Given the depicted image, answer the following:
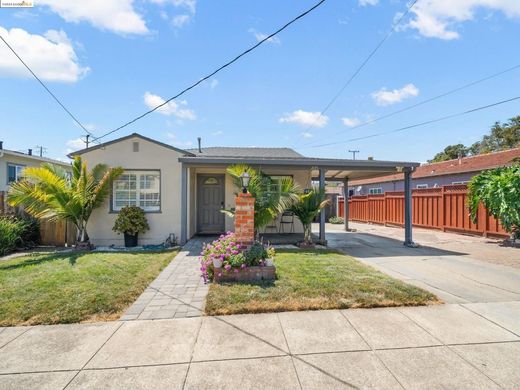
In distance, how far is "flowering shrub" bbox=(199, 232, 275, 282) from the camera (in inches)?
192

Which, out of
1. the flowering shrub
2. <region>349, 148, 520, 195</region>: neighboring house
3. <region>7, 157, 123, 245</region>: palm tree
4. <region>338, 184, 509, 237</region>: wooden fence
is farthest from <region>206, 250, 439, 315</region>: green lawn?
<region>349, 148, 520, 195</region>: neighboring house

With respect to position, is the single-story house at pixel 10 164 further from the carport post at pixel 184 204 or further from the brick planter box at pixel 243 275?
the brick planter box at pixel 243 275

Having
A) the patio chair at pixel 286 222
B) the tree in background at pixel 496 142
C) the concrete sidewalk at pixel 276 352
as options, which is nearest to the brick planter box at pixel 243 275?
the concrete sidewalk at pixel 276 352

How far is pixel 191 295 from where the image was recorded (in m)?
4.35

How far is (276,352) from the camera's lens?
109 inches

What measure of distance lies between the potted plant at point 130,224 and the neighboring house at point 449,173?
12174 mm

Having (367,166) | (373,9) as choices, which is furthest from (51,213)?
(373,9)

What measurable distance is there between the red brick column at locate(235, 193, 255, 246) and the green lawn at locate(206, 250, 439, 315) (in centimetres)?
85

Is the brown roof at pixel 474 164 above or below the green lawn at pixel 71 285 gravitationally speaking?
above

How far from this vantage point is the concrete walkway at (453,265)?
4.57 m

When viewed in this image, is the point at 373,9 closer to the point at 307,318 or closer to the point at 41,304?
the point at 307,318

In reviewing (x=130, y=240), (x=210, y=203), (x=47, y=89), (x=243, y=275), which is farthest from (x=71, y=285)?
(x=47, y=89)

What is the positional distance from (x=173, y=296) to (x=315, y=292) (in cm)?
213
